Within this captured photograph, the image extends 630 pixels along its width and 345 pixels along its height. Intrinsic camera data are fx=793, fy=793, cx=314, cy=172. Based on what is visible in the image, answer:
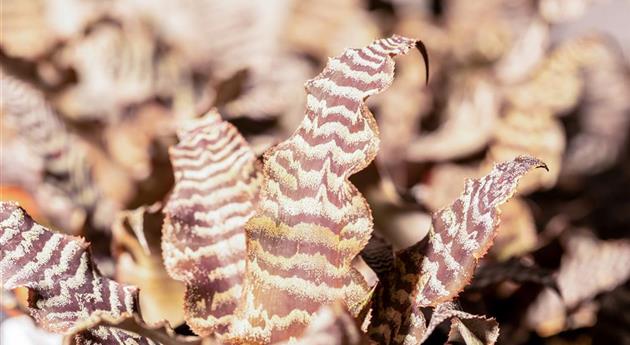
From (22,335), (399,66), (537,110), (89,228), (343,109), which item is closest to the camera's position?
(343,109)

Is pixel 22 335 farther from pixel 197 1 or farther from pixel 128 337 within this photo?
pixel 197 1

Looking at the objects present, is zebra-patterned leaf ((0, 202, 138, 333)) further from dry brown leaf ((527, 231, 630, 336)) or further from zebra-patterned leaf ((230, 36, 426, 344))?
dry brown leaf ((527, 231, 630, 336))

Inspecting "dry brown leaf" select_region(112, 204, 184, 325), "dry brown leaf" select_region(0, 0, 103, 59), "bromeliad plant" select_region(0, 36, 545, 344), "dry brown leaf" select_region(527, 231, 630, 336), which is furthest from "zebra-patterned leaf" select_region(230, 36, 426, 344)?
"dry brown leaf" select_region(0, 0, 103, 59)

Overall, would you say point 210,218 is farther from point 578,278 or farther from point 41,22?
point 41,22

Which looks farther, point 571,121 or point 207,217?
point 571,121

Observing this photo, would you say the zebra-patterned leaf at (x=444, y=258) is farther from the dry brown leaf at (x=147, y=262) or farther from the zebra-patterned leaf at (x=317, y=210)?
the dry brown leaf at (x=147, y=262)

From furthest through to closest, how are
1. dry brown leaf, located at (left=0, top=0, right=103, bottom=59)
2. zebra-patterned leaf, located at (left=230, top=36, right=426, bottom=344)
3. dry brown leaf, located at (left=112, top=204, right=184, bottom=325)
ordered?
dry brown leaf, located at (left=0, top=0, right=103, bottom=59)
dry brown leaf, located at (left=112, top=204, right=184, bottom=325)
zebra-patterned leaf, located at (left=230, top=36, right=426, bottom=344)

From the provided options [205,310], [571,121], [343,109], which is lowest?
[571,121]

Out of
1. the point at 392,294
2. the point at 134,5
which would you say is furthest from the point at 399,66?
the point at 392,294
